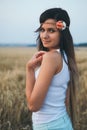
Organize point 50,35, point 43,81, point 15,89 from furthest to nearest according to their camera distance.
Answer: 1. point 15,89
2. point 50,35
3. point 43,81

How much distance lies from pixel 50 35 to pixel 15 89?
3.95 ft

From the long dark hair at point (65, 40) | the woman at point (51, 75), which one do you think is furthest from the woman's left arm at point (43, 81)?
the long dark hair at point (65, 40)

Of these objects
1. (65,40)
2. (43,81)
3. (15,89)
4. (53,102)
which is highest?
(65,40)

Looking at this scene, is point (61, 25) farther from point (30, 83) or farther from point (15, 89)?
point (15, 89)

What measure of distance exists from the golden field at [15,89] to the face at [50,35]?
1.14m

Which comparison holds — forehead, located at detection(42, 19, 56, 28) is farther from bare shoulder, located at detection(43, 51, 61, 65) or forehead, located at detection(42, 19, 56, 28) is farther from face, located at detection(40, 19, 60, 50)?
bare shoulder, located at detection(43, 51, 61, 65)

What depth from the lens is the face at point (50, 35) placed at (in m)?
1.58

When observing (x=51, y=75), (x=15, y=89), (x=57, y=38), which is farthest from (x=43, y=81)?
(x=15, y=89)

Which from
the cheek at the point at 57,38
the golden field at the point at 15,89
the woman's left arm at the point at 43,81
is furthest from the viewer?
the golden field at the point at 15,89

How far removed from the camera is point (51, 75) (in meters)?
1.47

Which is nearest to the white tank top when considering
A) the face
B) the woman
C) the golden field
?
the woman

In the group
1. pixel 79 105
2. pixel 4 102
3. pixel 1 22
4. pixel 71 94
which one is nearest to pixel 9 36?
pixel 1 22

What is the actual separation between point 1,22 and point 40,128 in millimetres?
1465

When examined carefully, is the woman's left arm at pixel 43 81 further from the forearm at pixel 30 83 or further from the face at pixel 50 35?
the face at pixel 50 35
